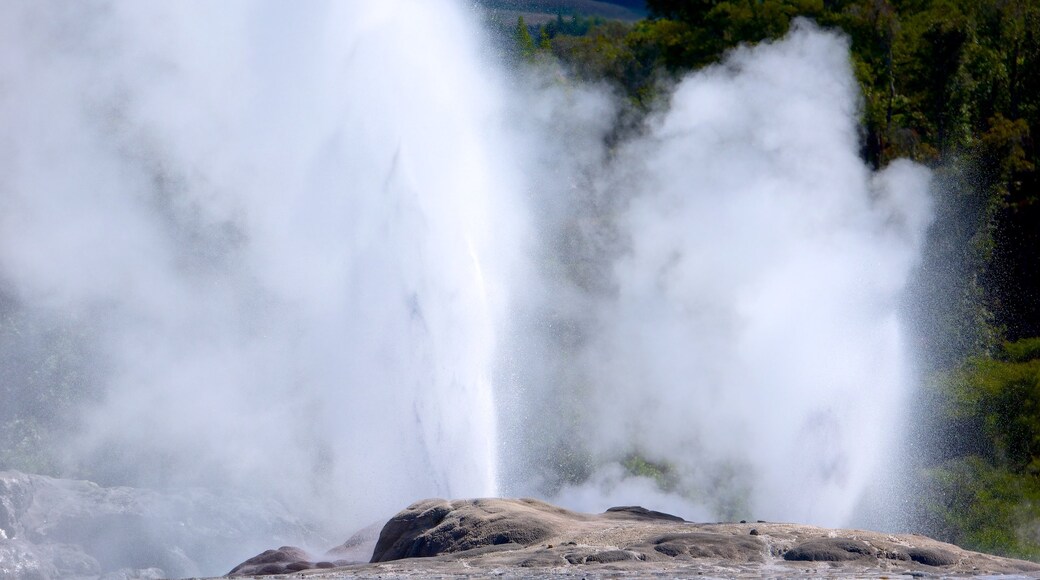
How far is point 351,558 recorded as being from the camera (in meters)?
19.9

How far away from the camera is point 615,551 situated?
55.0 feet

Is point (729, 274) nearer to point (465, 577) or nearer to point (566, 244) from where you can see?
point (566, 244)

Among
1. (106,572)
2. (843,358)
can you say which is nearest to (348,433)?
(106,572)

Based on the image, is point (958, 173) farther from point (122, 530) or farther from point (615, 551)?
point (615, 551)

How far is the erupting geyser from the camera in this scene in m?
25.0

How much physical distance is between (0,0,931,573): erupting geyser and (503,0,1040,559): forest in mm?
1879

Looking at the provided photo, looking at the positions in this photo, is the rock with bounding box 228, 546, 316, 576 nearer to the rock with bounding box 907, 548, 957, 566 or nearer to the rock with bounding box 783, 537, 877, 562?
the rock with bounding box 783, 537, 877, 562

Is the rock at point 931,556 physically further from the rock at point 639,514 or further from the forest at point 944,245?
the forest at point 944,245

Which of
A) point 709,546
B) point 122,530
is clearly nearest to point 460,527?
point 709,546

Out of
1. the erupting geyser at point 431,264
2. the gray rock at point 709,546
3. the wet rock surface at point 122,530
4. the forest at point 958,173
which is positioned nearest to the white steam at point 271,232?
the erupting geyser at point 431,264

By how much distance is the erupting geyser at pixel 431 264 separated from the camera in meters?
25.0

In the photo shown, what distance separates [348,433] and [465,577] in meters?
9.49

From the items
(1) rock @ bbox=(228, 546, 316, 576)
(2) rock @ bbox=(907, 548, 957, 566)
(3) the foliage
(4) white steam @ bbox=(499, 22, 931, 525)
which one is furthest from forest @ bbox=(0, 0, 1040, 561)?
(1) rock @ bbox=(228, 546, 316, 576)

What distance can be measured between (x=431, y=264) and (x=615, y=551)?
8.68m
